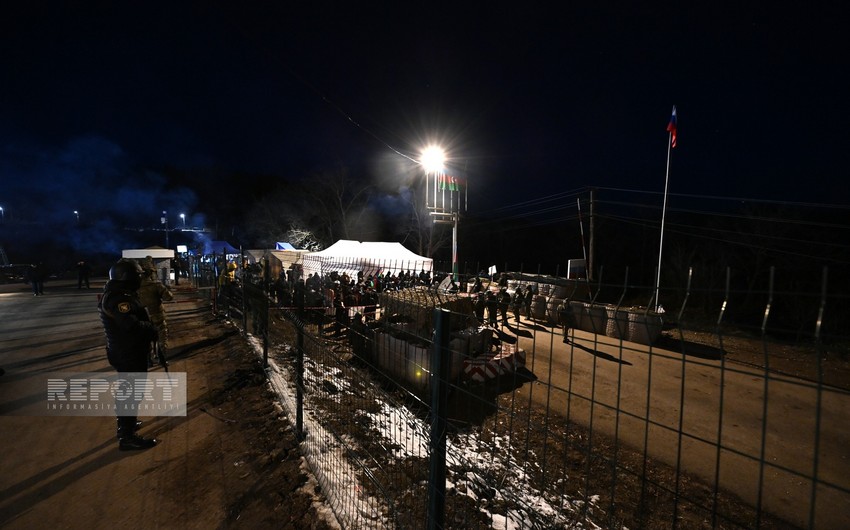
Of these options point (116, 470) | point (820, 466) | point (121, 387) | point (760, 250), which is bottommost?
point (820, 466)

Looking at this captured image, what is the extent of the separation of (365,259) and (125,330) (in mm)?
14717

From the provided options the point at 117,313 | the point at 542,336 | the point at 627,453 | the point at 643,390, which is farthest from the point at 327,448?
the point at 542,336

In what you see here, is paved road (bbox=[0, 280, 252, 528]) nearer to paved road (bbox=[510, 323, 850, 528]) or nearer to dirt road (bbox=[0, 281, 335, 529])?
dirt road (bbox=[0, 281, 335, 529])

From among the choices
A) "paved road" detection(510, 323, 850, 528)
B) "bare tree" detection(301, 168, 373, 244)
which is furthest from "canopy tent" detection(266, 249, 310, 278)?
"paved road" detection(510, 323, 850, 528)

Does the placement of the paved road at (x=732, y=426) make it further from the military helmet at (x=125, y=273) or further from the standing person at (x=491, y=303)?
the military helmet at (x=125, y=273)

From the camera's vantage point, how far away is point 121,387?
4496 millimetres

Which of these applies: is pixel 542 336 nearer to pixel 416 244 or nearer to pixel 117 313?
pixel 117 313

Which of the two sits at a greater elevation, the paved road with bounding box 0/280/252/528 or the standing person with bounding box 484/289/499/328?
the standing person with bounding box 484/289/499/328

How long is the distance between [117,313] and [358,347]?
445 cm

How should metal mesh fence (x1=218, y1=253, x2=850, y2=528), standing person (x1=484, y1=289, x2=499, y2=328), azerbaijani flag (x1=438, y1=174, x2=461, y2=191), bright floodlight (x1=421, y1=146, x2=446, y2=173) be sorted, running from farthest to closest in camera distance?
azerbaijani flag (x1=438, y1=174, x2=461, y2=191) < bright floodlight (x1=421, y1=146, x2=446, y2=173) < standing person (x1=484, y1=289, x2=499, y2=328) < metal mesh fence (x1=218, y1=253, x2=850, y2=528)

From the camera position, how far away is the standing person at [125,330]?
440 cm

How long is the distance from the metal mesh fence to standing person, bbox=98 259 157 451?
167 centimetres

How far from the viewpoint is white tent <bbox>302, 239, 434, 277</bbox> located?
19.2m

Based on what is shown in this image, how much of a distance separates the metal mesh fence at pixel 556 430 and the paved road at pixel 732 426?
0.03 meters
